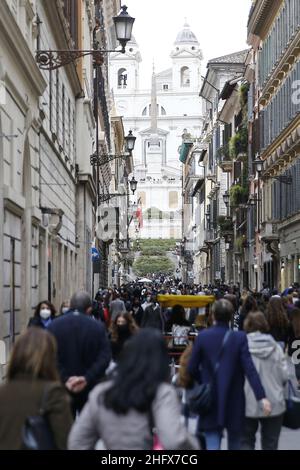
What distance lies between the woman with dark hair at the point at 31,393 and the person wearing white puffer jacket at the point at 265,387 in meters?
3.65

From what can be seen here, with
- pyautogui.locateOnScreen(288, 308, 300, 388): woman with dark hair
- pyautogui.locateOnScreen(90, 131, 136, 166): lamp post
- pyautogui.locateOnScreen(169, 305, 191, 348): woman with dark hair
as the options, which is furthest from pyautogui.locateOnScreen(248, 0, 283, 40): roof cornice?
pyautogui.locateOnScreen(288, 308, 300, 388): woman with dark hair

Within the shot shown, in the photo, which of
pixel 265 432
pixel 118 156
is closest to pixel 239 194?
pixel 118 156

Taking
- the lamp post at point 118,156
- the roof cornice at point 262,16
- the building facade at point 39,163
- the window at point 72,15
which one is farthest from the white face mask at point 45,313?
the roof cornice at point 262,16

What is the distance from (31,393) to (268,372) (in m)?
4.23

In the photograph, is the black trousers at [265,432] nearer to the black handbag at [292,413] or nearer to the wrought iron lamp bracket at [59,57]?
the black handbag at [292,413]

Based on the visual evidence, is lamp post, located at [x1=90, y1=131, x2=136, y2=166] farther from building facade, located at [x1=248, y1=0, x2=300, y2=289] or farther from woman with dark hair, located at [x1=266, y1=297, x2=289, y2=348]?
woman with dark hair, located at [x1=266, y1=297, x2=289, y2=348]

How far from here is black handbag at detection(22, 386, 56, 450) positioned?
6.26 m

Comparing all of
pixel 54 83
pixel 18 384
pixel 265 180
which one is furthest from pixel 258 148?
pixel 18 384

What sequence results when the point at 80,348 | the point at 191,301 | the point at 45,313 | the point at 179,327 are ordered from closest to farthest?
the point at 80,348 → the point at 45,313 → the point at 179,327 → the point at 191,301

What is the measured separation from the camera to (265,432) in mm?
10000

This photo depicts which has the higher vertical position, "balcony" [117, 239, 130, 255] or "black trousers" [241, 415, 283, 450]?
"balcony" [117, 239, 130, 255]

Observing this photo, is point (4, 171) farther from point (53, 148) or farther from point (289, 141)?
point (289, 141)

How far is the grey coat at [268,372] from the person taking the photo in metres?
9.94

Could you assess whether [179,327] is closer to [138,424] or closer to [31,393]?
[138,424]
